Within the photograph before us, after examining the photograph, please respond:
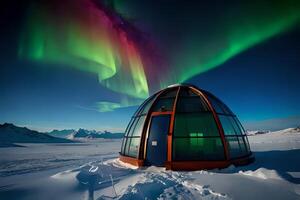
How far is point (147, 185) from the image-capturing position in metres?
Answer: 9.37

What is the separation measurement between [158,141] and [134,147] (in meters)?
2.15

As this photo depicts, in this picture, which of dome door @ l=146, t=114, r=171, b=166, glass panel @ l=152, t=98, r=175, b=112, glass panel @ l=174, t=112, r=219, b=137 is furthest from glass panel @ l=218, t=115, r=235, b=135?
dome door @ l=146, t=114, r=171, b=166

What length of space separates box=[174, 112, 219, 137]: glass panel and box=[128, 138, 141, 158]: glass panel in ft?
9.48

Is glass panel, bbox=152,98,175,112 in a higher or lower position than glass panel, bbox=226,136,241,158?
higher

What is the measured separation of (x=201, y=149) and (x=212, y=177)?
2.43 meters

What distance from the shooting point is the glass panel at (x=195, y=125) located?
42.7 feet

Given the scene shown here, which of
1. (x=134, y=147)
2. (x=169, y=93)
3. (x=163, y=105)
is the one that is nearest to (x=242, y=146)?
(x=163, y=105)

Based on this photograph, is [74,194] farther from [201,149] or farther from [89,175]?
[201,149]

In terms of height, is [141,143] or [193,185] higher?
[141,143]

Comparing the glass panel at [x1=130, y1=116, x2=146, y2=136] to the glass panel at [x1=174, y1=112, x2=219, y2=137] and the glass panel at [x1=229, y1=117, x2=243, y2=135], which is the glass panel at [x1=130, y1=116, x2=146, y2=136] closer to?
the glass panel at [x1=174, y1=112, x2=219, y2=137]

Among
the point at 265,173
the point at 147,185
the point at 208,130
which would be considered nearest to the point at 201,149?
the point at 208,130

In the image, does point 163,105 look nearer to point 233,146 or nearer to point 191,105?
point 191,105

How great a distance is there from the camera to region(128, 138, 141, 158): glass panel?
1427cm

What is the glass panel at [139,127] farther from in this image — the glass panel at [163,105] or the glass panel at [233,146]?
the glass panel at [233,146]
